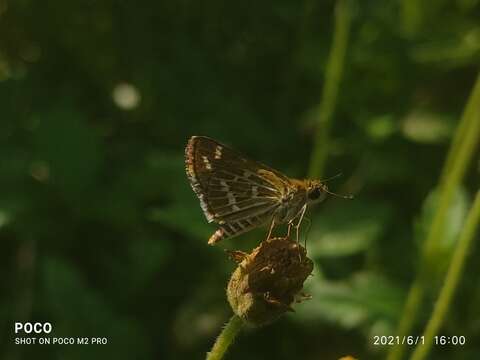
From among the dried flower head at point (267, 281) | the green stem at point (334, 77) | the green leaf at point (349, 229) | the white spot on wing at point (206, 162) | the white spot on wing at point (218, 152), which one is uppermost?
the green stem at point (334, 77)

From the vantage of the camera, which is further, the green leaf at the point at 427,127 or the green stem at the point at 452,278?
the green leaf at the point at 427,127

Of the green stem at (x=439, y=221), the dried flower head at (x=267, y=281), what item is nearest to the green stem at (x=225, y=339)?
the dried flower head at (x=267, y=281)

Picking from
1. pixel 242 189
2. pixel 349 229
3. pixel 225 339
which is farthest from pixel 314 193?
pixel 349 229

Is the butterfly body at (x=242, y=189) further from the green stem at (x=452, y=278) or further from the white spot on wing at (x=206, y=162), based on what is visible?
the green stem at (x=452, y=278)

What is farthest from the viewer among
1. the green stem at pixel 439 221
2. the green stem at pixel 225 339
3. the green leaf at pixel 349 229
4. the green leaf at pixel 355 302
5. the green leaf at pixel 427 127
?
the green leaf at pixel 427 127

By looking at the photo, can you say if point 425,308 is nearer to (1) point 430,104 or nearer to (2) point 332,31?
(1) point 430,104

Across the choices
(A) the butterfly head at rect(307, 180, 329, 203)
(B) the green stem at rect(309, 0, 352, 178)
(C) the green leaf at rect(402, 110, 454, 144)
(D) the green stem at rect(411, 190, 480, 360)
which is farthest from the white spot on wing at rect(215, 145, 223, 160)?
(C) the green leaf at rect(402, 110, 454, 144)
